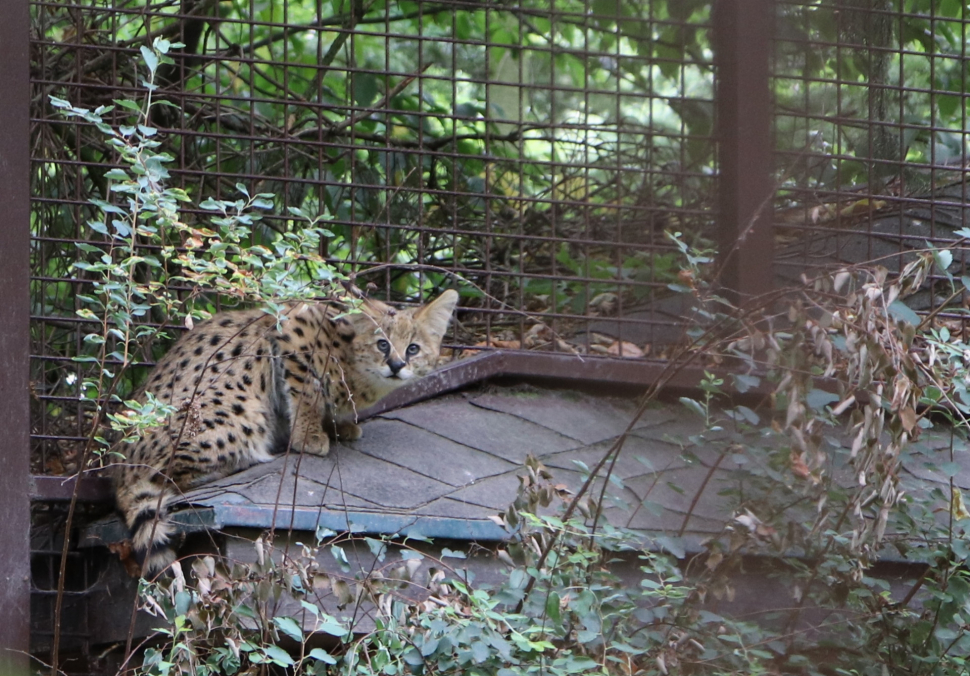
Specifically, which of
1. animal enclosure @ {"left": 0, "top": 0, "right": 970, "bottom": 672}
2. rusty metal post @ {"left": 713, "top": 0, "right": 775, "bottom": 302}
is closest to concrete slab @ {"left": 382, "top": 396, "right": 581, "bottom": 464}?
animal enclosure @ {"left": 0, "top": 0, "right": 970, "bottom": 672}

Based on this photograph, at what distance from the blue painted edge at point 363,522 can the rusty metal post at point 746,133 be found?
7.35ft

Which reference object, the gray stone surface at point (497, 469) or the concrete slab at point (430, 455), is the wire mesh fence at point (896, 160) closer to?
the gray stone surface at point (497, 469)

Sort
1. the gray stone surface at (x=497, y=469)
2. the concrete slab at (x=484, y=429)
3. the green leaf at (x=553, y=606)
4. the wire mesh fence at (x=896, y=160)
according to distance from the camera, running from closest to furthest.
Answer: the green leaf at (x=553, y=606) < the wire mesh fence at (x=896, y=160) < the gray stone surface at (x=497, y=469) < the concrete slab at (x=484, y=429)

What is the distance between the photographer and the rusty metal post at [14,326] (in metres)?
3.46

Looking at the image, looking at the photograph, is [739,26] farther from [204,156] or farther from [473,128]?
[473,128]

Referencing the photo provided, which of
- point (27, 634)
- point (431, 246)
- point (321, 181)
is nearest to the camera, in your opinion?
point (27, 634)

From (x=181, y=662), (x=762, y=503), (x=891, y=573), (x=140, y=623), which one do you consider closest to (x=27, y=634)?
(x=140, y=623)

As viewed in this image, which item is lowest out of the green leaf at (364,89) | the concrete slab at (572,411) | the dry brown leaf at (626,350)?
the concrete slab at (572,411)

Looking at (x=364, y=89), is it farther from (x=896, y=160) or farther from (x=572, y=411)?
(x=896, y=160)

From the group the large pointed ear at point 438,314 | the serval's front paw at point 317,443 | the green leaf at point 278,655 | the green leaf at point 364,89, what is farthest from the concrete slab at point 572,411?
the green leaf at point 278,655

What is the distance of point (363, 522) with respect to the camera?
3.54 metres

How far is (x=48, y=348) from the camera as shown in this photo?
4.84 meters

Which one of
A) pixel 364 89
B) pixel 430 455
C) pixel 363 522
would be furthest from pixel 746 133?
pixel 364 89

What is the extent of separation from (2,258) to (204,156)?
5.62 feet
